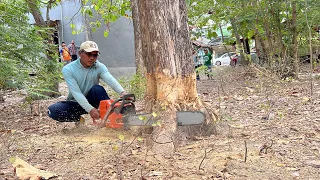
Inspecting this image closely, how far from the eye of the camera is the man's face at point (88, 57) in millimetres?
4105

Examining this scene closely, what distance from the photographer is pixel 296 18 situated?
9.16 metres

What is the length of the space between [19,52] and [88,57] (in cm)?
261

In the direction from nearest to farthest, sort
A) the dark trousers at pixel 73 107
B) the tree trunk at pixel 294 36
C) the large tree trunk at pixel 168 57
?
the large tree trunk at pixel 168 57, the dark trousers at pixel 73 107, the tree trunk at pixel 294 36

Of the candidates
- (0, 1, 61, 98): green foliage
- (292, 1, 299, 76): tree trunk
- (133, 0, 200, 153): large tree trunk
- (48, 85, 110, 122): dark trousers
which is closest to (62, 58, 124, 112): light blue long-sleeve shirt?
(48, 85, 110, 122): dark trousers

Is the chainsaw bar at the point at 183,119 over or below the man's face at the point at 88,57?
below

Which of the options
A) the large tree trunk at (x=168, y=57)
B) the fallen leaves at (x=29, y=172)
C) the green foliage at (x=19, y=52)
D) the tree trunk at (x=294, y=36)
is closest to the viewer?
the fallen leaves at (x=29, y=172)

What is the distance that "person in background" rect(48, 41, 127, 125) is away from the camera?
406 centimetres

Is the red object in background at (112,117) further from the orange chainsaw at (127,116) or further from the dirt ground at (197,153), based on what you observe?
the dirt ground at (197,153)

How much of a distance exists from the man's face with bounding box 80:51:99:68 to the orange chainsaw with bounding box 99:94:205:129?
0.59 metres

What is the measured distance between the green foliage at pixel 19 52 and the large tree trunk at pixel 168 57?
257 centimetres

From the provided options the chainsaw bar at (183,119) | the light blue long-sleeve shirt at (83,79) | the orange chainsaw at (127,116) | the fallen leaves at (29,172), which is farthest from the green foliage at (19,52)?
the fallen leaves at (29,172)

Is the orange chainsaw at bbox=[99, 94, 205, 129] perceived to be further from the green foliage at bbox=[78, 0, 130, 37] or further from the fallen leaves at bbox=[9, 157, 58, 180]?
the green foliage at bbox=[78, 0, 130, 37]

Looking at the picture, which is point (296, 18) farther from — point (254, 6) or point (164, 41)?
point (164, 41)

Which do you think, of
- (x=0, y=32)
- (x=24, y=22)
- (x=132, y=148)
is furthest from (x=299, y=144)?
(x=24, y=22)
